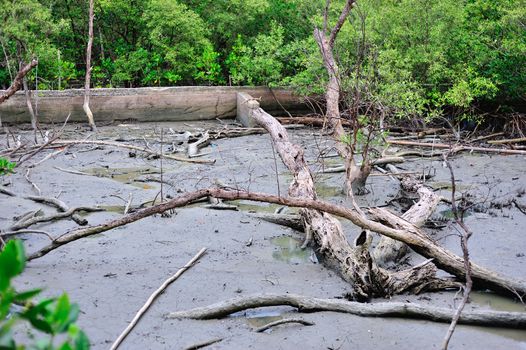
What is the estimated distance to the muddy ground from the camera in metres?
5.62

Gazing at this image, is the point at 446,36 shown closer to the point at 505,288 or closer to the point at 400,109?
the point at 400,109

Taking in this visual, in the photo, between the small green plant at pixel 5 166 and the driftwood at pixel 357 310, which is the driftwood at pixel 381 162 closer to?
the driftwood at pixel 357 310

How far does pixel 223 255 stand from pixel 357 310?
2194 millimetres

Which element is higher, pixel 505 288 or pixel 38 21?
pixel 38 21

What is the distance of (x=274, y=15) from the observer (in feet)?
62.1

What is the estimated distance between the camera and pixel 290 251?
7.95 meters

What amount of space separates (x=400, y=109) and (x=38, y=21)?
29.2 ft

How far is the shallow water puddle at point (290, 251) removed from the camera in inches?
302

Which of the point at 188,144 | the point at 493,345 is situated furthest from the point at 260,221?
the point at 188,144

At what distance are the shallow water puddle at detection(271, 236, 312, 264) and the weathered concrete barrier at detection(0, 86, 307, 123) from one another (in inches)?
327

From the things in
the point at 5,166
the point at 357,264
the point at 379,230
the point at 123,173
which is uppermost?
the point at 5,166

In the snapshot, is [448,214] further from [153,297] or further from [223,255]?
[153,297]

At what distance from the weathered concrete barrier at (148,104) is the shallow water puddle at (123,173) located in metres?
4.68

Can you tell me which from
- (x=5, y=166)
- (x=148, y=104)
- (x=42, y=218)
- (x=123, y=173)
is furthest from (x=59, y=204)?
(x=148, y=104)
